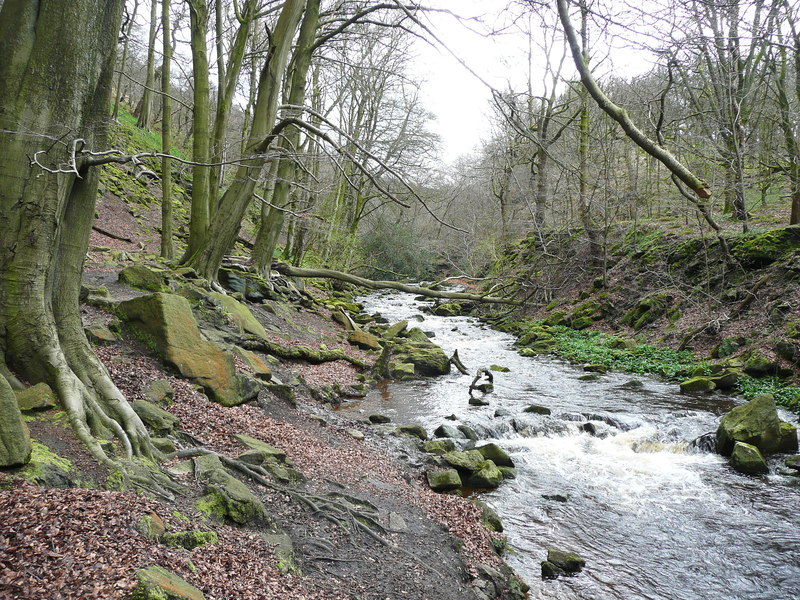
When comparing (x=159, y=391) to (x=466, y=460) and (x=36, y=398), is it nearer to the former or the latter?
(x=36, y=398)

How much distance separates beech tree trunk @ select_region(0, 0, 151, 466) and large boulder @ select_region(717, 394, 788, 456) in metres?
8.38

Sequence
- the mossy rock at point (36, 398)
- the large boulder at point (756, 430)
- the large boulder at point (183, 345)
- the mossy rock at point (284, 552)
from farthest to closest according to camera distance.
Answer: the large boulder at point (756, 430) → the large boulder at point (183, 345) → the mossy rock at point (36, 398) → the mossy rock at point (284, 552)

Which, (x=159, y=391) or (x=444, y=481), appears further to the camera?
(x=444, y=481)

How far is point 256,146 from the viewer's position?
973cm

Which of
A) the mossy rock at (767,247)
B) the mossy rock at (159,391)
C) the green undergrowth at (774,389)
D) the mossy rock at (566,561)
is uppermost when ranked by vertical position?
the mossy rock at (767,247)

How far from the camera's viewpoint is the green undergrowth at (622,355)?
13062mm

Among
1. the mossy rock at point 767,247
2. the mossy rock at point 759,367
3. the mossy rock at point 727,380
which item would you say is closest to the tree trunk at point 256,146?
the mossy rock at point 727,380

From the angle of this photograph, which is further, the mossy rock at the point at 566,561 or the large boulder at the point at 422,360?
the large boulder at the point at 422,360

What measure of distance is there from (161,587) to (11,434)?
1365 mm

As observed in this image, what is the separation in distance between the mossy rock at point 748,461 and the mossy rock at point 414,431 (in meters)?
4.72

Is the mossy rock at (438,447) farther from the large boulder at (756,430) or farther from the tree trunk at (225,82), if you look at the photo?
the tree trunk at (225,82)

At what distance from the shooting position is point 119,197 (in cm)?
2105

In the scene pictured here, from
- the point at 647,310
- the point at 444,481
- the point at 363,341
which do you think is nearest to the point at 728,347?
the point at 647,310

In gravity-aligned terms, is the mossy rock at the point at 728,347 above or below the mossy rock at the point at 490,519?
above
